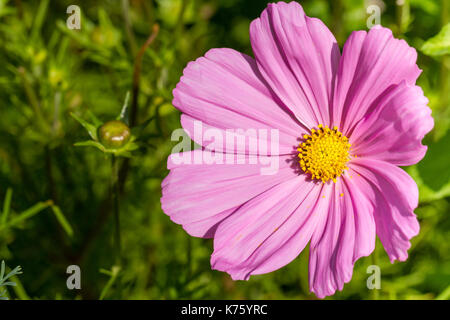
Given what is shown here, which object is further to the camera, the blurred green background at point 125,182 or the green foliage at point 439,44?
the blurred green background at point 125,182

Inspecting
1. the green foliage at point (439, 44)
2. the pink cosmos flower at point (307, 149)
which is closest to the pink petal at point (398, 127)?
the pink cosmos flower at point (307, 149)

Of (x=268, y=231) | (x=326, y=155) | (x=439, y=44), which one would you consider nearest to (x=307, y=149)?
(x=326, y=155)

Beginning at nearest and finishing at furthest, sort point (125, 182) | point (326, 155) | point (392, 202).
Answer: point (392, 202) → point (326, 155) → point (125, 182)

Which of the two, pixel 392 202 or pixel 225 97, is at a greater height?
pixel 225 97

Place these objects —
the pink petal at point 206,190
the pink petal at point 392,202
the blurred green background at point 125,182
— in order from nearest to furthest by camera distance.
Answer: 1. the pink petal at point 392,202
2. the pink petal at point 206,190
3. the blurred green background at point 125,182

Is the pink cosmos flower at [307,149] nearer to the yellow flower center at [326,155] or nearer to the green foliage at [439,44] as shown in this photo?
the yellow flower center at [326,155]

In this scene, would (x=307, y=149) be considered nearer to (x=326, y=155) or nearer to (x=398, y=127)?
(x=326, y=155)
